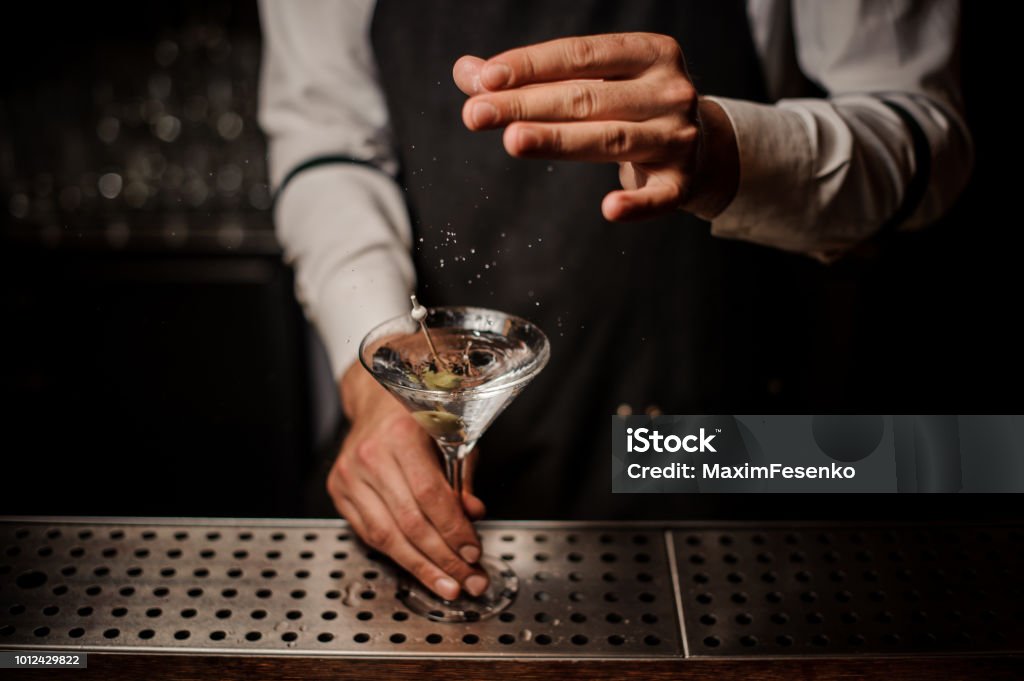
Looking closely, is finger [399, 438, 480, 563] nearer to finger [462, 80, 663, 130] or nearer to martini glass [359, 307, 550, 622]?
martini glass [359, 307, 550, 622]

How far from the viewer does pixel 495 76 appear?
→ 0.61 meters

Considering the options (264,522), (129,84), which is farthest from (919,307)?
(129,84)

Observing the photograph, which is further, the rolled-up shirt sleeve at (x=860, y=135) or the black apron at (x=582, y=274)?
the rolled-up shirt sleeve at (x=860, y=135)

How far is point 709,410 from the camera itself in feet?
3.22

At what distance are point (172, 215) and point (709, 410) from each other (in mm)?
1498

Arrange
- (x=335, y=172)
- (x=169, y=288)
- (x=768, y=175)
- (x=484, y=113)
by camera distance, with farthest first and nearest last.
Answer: (x=169, y=288) < (x=335, y=172) < (x=768, y=175) < (x=484, y=113)

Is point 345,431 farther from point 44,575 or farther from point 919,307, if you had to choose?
point 919,307

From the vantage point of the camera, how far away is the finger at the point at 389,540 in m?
0.83

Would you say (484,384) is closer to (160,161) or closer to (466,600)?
(466,600)

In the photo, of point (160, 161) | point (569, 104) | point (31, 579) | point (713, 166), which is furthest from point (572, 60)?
point (160, 161)

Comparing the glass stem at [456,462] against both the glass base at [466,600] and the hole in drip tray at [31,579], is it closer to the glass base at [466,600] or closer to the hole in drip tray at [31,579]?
the glass base at [466,600]

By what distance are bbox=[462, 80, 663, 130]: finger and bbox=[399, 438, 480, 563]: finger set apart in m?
0.37

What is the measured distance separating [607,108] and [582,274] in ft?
1.12

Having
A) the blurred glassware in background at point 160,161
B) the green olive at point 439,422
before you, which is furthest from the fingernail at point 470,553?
the blurred glassware in background at point 160,161
